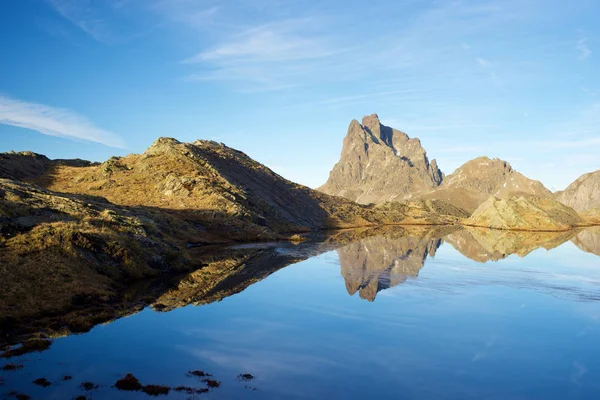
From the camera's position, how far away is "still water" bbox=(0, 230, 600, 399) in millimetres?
16578

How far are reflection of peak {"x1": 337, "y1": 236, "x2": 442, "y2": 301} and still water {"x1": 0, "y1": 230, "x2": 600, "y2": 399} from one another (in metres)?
0.54

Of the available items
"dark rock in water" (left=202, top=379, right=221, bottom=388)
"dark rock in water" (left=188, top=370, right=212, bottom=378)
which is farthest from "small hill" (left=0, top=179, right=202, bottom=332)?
"dark rock in water" (left=202, top=379, right=221, bottom=388)

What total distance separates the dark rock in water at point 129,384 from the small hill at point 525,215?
488 feet

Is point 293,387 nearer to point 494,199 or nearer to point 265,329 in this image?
point 265,329

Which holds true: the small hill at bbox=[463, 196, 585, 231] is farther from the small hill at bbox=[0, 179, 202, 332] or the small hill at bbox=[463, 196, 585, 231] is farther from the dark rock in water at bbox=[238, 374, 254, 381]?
the dark rock in water at bbox=[238, 374, 254, 381]

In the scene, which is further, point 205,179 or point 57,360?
point 205,179

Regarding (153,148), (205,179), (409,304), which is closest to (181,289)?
(409,304)

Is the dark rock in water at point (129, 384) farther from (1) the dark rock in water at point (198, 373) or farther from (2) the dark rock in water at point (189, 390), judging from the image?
(1) the dark rock in water at point (198, 373)

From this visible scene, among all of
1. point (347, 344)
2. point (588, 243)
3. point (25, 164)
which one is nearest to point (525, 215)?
point (588, 243)

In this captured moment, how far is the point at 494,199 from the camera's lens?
159750 mm

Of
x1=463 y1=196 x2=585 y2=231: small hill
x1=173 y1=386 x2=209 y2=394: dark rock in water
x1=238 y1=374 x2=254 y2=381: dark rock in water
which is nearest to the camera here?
x1=173 y1=386 x2=209 y2=394: dark rock in water

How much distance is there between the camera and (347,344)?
21875 mm

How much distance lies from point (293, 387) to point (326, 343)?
19.0ft

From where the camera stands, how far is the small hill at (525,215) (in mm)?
141625
